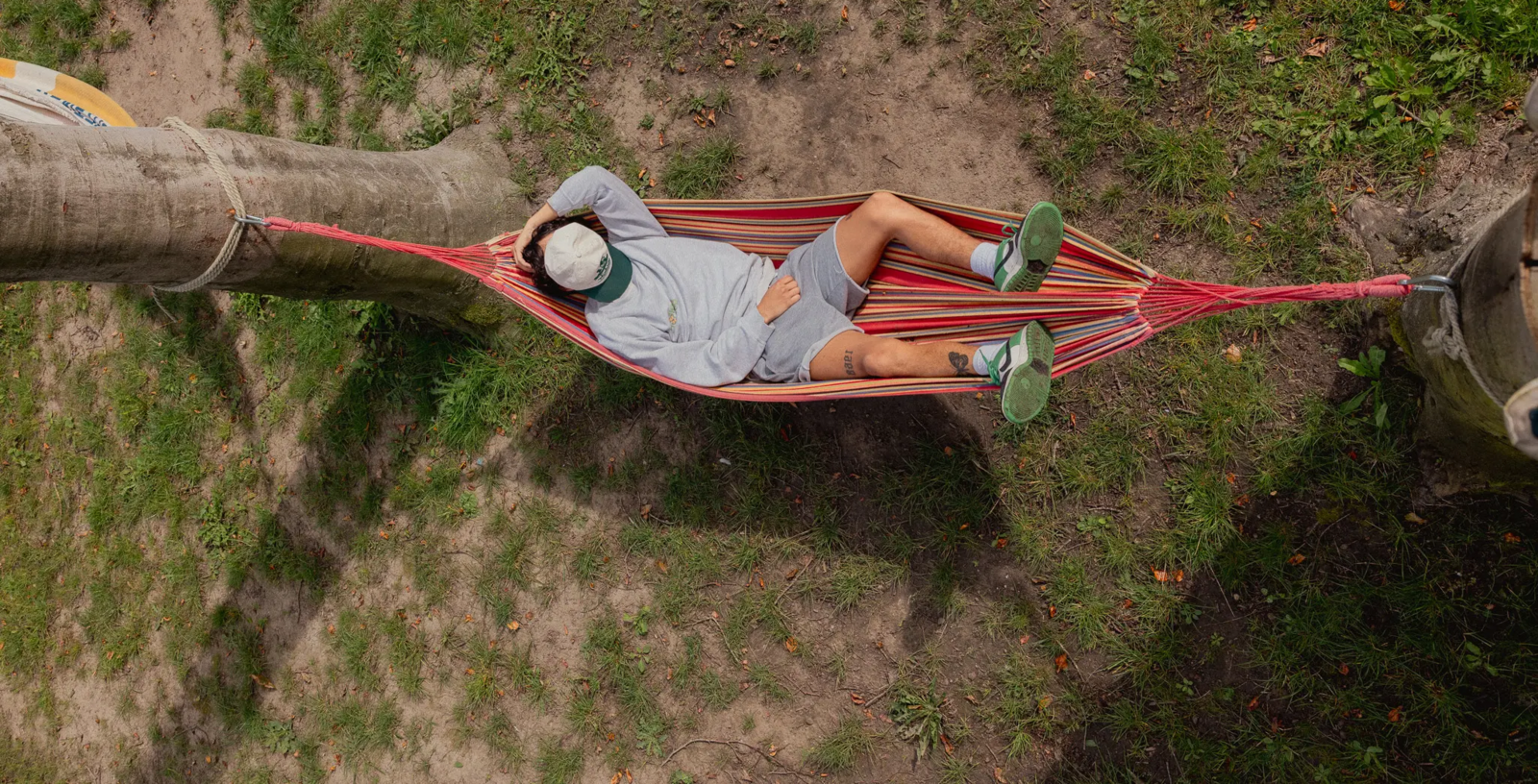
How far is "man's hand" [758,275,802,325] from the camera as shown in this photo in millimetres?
3412

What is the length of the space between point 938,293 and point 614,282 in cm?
126

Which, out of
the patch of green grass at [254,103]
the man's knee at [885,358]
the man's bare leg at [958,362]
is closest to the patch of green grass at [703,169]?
the man's bare leg at [958,362]

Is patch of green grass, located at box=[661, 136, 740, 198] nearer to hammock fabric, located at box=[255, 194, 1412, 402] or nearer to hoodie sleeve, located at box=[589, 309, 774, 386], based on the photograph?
hammock fabric, located at box=[255, 194, 1412, 402]

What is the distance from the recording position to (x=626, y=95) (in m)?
4.26

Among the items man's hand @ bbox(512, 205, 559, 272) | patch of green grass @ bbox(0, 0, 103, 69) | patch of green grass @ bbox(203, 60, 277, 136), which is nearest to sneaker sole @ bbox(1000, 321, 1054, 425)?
man's hand @ bbox(512, 205, 559, 272)

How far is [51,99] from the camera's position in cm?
449

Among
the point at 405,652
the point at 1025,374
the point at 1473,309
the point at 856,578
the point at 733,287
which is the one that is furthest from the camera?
the point at 405,652

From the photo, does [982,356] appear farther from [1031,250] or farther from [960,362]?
[1031,250]

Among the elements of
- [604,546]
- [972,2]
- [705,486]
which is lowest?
[604,546]

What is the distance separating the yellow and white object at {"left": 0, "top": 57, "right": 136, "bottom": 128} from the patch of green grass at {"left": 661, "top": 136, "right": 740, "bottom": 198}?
2.91 metres

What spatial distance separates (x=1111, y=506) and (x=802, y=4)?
2.65 m

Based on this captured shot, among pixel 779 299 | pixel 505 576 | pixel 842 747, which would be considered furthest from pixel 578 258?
pixel 842 747

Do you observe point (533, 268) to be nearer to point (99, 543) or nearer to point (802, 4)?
point (802, 4)

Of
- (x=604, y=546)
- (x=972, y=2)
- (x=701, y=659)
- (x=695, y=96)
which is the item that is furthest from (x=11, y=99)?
(x=972, y=2)
